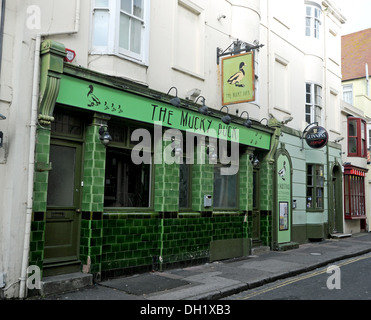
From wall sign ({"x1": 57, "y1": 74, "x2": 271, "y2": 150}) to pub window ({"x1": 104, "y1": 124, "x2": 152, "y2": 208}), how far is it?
544 mm

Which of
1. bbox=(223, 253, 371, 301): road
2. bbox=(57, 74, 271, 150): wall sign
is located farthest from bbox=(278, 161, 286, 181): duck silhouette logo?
bbox=(223, 253, 371, 301): road

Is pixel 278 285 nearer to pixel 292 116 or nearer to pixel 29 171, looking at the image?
pixel 29 171

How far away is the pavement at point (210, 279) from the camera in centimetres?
672

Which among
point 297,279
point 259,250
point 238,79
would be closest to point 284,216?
point 259,250

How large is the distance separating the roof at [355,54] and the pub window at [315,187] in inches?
465

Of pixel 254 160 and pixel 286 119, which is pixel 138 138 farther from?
pixel 286 119

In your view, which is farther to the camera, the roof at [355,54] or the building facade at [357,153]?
the roof at [355,54]

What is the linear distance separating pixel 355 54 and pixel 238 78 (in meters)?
21.0

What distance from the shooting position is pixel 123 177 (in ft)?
27.7

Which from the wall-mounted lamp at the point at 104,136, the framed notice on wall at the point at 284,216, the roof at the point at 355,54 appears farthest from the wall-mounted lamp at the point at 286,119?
the roof at the point at 355,54

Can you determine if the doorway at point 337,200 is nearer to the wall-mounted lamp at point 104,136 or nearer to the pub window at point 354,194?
the pub window at point 354,194

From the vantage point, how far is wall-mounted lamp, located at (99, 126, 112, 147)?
738cm

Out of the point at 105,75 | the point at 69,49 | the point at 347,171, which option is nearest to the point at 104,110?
the point at 105,75

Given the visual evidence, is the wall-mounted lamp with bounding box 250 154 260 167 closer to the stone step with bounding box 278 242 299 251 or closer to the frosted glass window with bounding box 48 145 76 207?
the stone step with bounding box 278 242 299 251
